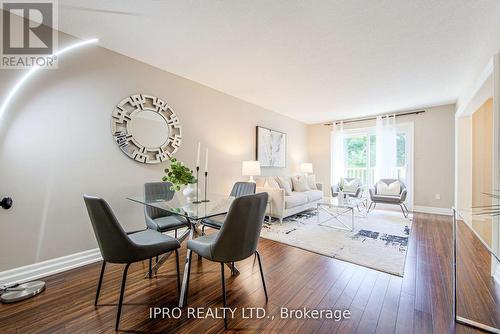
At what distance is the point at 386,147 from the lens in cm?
521

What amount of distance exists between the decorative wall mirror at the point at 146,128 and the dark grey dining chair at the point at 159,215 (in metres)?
0.47

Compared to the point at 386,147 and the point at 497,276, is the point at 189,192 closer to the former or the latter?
the point at 497,276

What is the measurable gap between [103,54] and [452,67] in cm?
451

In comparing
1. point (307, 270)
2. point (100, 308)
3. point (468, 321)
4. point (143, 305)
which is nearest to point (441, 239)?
point (468, 321)

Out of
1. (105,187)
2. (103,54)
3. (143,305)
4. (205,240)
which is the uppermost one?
(103,54)

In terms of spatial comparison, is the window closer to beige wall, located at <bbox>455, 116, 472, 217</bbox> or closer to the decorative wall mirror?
beige wall, located at <bbox>455, 116, 472, 217</bbox>

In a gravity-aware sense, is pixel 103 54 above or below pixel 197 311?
above

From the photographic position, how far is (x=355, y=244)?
2828 millimetres

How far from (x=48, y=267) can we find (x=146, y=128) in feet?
5.87

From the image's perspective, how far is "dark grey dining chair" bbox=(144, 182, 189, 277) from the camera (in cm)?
226

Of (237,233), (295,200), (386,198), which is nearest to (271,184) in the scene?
(295,200)

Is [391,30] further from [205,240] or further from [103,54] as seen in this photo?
[103,54]

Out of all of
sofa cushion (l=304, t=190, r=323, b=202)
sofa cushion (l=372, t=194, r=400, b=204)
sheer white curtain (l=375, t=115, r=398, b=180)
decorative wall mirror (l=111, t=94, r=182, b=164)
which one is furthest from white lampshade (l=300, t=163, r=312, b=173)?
decorative wall mirror (l=111, t=94, r=182, b=164)

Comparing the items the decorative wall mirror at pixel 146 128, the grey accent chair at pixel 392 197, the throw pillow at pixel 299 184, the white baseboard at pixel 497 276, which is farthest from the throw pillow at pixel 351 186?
the decorative wall mirror at pixel 146 128
